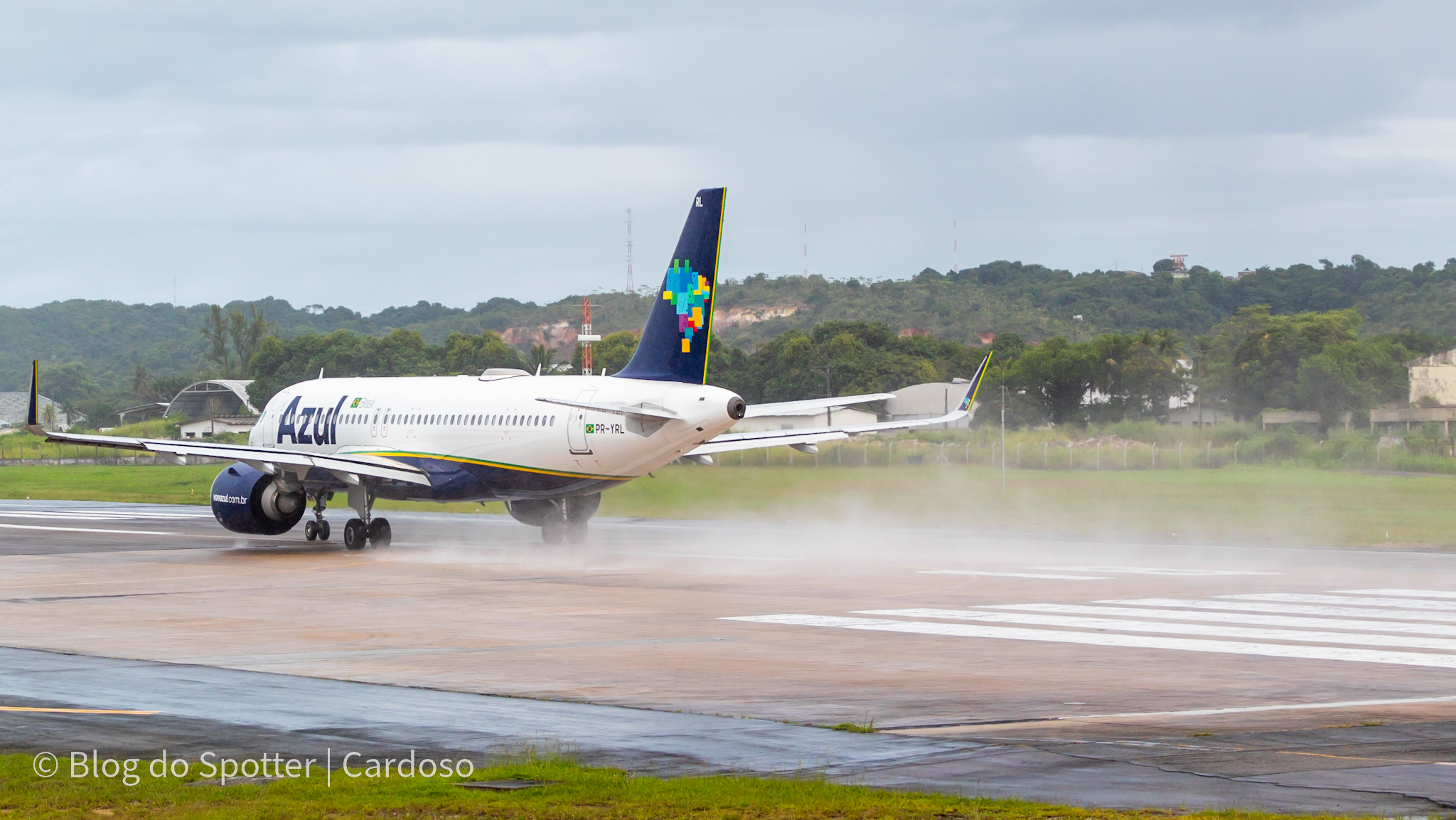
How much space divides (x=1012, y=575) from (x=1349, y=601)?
608cm

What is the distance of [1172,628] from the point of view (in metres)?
18.9

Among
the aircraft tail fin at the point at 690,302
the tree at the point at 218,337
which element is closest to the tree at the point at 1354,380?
the aircraft tail fin at the point at 690,302

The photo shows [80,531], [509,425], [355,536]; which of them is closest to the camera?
[509,425]

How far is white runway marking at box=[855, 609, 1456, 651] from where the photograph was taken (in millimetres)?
17453

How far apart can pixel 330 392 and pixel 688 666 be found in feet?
75.9

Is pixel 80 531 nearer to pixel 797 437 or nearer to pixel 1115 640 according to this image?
pixel 797 437

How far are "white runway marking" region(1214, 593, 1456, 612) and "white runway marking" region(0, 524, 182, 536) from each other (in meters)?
26.3

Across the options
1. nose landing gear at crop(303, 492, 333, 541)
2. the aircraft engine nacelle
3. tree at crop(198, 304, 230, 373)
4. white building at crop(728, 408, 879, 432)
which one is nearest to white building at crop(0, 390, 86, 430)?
tree at crop(198, 304, 230, 373)

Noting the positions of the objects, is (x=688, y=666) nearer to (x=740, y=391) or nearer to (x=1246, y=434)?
(x=1246, y=434)

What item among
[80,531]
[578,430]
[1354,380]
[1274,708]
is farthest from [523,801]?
[1354,380]

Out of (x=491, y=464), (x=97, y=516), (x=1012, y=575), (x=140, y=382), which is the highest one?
(x=140, y=382)

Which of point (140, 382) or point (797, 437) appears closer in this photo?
point (797, 437)

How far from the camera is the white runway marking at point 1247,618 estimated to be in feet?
61.6

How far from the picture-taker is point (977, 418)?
5575 cm
